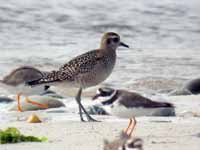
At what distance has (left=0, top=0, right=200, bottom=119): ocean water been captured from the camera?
14.1 meters

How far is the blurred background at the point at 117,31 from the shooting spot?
14344 millimetres

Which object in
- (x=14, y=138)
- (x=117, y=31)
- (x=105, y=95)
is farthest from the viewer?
(x=117, y=31)

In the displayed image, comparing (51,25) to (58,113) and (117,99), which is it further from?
(117,99)

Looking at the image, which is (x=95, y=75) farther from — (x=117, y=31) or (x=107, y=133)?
(x=117, y=31)

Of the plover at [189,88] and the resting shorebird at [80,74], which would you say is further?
the plover at [189,88]

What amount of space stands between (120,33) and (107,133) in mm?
9730

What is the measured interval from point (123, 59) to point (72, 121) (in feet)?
19.5

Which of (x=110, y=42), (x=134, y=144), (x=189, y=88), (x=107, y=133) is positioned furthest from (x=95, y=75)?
(x=134, y=144)

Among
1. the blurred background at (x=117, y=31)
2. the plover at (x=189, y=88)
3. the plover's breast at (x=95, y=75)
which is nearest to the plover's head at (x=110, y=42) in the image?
the plover's breast at (x=95, y=75)

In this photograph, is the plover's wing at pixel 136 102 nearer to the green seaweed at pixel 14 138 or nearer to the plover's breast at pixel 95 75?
the green seaweed at pixel 14 138

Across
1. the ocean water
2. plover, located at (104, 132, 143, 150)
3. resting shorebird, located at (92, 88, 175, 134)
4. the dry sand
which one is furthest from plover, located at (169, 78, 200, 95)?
plover, located at (104, 132, 143, 150)

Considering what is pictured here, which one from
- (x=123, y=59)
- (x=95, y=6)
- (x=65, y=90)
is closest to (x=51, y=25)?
(x=95, y=6)

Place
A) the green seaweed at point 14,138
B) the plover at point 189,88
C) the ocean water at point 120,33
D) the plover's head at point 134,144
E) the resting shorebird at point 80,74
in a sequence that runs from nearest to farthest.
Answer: the plover's head at point 134,144 < the green seaweed at point 14,138 < the resting shorebird at point 80,74 < the plover at point 189,88 < the ocean water at point 120,33

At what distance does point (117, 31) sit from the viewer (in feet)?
59.2
